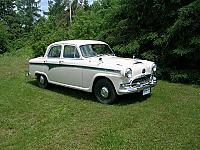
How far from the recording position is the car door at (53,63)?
10.1 meters

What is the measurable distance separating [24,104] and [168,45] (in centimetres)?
551

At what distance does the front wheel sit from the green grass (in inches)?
7.3

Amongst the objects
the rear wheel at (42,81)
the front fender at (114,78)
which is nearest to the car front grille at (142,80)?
the front fender at (114,78)

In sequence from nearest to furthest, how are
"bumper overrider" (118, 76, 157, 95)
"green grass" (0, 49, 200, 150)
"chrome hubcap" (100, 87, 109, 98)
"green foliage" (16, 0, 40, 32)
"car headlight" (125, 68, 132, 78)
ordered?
"green grass" (0, 49, 200, 150), "car headlight" (125, 68, 132, 78), "bumper overrider" (118, 76, 157, 95), "chrome hubcap" (100, 87, 109, 98), "green foliage" (16, 0, 40, 32)

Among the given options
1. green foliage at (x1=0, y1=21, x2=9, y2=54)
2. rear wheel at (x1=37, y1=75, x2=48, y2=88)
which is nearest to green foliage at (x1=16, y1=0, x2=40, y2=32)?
green foliage at (x1=0, y1=21, x2=9, y2=54)

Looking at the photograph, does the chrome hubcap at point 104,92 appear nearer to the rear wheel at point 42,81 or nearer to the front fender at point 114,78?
the front fender at point 114,78

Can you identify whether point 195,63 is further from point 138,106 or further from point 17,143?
point 17,143

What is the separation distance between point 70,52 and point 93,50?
0.69m

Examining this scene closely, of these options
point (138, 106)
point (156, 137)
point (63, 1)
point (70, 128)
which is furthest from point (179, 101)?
point (63, 1)

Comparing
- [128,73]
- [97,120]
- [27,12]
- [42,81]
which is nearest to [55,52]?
[42,81]

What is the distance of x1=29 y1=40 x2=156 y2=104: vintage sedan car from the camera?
8398 mm

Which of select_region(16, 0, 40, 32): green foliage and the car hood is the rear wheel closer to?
the car hood

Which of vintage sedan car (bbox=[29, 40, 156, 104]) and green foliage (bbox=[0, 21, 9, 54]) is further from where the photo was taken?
green foliage (bbox=[0, 21, 9, 54])

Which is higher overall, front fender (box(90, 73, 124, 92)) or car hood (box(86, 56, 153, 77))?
car hood (box(86, 56, 153, 77))
